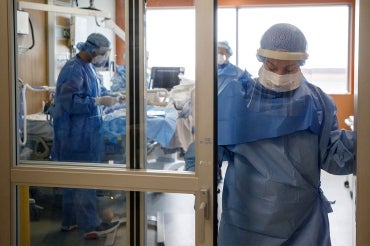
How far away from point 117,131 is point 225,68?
1.57ft

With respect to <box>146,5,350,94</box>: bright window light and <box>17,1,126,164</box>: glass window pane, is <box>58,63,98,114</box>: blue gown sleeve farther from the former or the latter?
<box>146,5,350,94</box>: bright window light

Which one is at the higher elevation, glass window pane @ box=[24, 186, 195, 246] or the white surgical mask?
the white surgical mask

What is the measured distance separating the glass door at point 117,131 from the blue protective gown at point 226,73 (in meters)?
0.12

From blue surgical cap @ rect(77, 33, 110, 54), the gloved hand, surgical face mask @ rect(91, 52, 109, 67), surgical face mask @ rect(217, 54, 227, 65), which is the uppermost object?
blue surgical cap @ rect(77, 33, 110, 54)

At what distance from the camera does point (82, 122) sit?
190cm

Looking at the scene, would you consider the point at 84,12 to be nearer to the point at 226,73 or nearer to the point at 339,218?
the point at 226,73

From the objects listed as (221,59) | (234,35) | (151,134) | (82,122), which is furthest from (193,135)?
(82,122)

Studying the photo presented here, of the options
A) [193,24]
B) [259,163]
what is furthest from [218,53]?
[259,163]

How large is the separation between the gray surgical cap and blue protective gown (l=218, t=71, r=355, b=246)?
0.12 metres

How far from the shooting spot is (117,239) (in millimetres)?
1685

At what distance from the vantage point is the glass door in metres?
1.50

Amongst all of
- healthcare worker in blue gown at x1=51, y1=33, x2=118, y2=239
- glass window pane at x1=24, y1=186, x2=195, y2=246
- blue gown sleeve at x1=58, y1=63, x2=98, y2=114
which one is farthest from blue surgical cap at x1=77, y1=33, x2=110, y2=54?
glass window pane at x1=24, y1=186, x2=195, y2=246

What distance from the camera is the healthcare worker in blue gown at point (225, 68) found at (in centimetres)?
152

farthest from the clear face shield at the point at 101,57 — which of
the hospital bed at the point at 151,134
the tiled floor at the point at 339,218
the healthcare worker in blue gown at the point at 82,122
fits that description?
the tiled floor at the point at 339,218
